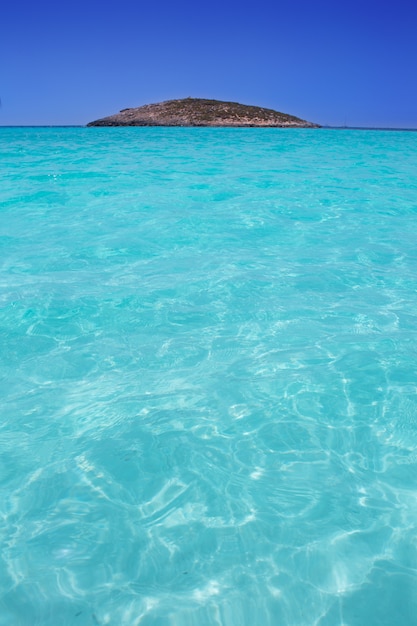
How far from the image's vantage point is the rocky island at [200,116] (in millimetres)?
87688

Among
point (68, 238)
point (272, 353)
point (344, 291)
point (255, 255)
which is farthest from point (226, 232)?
point (272, 353)

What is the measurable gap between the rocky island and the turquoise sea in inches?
3416

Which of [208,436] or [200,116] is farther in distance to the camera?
[200,116]

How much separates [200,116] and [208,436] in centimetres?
9477

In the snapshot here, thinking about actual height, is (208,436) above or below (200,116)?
below

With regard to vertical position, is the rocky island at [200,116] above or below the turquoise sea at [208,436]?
above

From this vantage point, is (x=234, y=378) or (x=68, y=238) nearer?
(x=234, y=378)

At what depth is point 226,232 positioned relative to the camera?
30.3 feet

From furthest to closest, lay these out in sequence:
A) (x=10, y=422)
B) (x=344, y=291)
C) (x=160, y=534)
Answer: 1. (x=344, y=291)
2. (x=10, y=422)
3. (x=160, y=534)

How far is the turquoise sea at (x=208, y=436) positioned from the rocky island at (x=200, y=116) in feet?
285

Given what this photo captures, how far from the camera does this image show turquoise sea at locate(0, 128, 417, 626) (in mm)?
2359

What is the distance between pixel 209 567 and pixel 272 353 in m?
2.40

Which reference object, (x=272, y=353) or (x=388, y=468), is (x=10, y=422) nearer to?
(x=272, y=353)

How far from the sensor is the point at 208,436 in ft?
11.3
